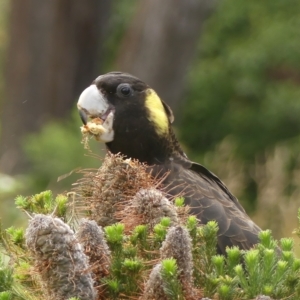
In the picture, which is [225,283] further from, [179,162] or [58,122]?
[58,122]

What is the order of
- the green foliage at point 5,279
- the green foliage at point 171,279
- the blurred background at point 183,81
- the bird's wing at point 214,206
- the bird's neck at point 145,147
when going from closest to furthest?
1. the green foliage at point 171,279
2. the green foliage at point 5,279
3. the bird's wing at point 214,206
4. the bird's neck at point 145,147
5. the blurred background at point 183,81

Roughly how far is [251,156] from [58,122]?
2523 mm

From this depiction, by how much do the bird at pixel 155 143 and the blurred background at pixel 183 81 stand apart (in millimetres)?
3221

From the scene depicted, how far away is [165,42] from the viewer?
7977mm

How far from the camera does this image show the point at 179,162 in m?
3.24

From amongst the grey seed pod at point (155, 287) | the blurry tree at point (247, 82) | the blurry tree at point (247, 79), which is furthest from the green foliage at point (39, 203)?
the blurry tree at point (247, 79)

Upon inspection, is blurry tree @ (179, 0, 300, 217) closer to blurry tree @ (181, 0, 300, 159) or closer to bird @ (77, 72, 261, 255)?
blurry tree @ (181, 0, 300, 159)

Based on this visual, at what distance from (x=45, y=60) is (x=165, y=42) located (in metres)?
1.85

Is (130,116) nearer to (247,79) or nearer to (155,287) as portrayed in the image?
(155,287)

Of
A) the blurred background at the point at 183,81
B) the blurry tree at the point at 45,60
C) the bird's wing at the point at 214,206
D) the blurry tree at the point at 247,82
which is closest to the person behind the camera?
the bird's wing at the point at 214,206

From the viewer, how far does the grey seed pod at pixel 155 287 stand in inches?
66.9

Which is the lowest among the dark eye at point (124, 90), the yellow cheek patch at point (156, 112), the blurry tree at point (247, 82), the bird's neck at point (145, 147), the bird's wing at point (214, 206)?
the blurry tree at point (247, 82)

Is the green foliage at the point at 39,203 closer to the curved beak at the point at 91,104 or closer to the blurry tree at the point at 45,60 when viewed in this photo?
the curved beak at the point at 91,104

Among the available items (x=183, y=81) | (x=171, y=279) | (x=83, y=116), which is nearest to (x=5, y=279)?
(x=171, y=279)
